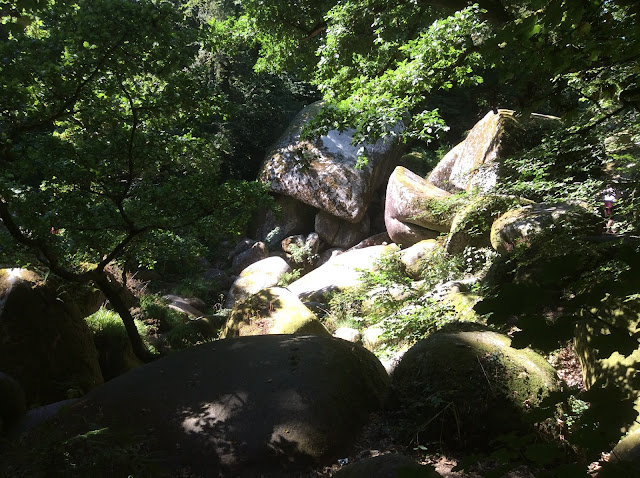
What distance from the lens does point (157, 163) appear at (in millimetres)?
5598

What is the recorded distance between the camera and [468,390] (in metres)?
3.23

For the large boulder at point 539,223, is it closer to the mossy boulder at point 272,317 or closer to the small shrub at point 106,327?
the mossy boulder at point 272,317

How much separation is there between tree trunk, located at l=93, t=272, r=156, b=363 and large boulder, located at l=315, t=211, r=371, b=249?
31.7 ft

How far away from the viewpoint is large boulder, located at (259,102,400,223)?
1470 cm

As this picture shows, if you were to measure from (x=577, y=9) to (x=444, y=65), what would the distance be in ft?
13.4

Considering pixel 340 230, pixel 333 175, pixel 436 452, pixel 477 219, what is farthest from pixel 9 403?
pixel 340 230

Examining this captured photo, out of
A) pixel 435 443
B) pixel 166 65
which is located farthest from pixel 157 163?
pixel 435 443

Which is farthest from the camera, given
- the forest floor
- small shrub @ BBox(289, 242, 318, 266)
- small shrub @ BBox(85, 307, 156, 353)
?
small shrub @ BBox(289, 242, 318, 266)

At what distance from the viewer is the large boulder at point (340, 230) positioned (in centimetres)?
1536

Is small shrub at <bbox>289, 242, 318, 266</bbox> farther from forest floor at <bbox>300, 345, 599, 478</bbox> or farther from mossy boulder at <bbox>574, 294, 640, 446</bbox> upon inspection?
mossy boulder at <bbox>574, 294, 640, 446</bbox>

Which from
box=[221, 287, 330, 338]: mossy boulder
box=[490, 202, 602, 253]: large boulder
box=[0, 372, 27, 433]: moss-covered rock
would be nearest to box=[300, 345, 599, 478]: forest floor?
box=[490, 202, 602, 253]: large boulder

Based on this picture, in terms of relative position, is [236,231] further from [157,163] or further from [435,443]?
[435,443]

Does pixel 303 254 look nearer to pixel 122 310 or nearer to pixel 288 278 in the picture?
pixel 288 278

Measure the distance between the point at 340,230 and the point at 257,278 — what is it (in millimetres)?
3841
